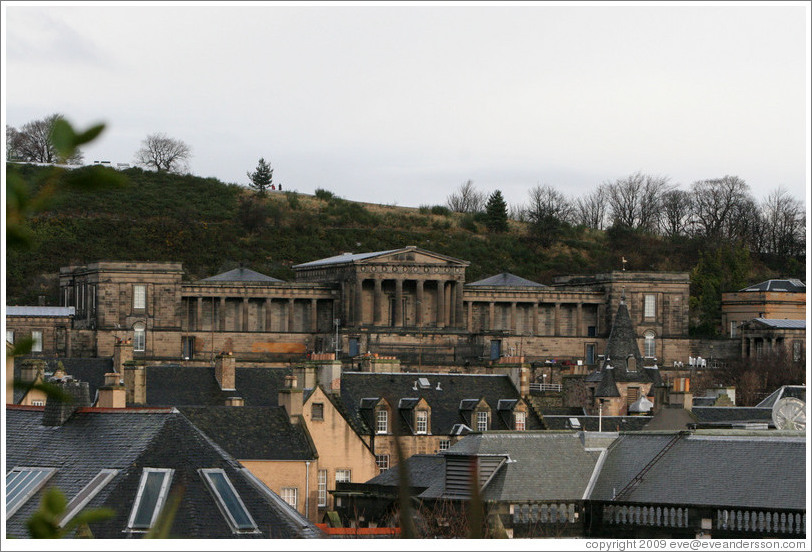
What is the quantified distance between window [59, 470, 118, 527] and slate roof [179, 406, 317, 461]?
20556 mm

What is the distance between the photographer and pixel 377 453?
205ft

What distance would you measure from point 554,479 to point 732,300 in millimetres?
100930

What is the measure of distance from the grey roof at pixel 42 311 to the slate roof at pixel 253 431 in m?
62.7

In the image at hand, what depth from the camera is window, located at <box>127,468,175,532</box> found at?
26.8m

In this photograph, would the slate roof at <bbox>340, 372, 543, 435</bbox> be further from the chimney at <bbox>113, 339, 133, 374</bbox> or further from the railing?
the railing

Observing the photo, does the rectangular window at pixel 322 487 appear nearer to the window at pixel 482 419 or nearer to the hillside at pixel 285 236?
the window at pixel 482 419

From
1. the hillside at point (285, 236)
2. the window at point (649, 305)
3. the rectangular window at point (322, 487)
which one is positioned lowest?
the rectangular window at point (322, 487)

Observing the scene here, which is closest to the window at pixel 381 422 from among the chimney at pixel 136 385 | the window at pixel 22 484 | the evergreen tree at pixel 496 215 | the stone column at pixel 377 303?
the chimney at pixel 136 385

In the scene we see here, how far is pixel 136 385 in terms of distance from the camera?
205ft

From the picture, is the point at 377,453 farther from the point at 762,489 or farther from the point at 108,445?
the point at 108,445

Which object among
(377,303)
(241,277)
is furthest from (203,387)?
(241,277)

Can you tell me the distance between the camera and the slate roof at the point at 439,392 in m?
64.4

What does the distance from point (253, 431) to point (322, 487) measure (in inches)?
146

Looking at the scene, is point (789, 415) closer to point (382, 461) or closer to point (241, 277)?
point (382, 461)
